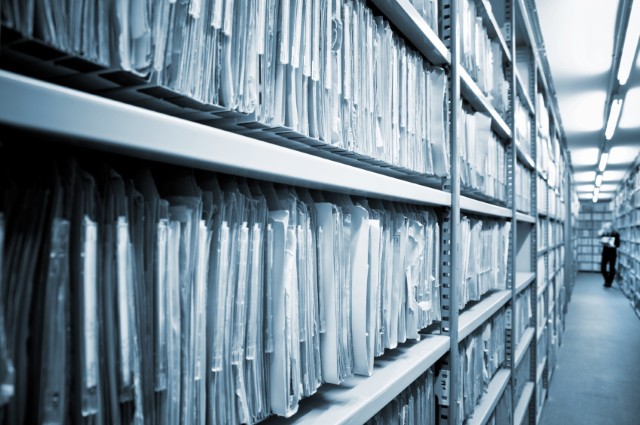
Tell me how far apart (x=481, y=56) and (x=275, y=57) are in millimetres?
1186

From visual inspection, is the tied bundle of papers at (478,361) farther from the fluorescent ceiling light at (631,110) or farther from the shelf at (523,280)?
the fluorescent ceiling light at (631,110)

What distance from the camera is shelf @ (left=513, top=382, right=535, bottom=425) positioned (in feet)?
7.25

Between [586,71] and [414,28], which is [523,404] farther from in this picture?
[586,71]

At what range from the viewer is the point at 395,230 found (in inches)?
37.4

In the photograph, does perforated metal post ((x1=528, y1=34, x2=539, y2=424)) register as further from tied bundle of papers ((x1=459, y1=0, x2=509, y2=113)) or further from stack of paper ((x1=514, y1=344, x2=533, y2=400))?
tied bundle of papers ((x1=459, y1=0, x2=509, y2=113))

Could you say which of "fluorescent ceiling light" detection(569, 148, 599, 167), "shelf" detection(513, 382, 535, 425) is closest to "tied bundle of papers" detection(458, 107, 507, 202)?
"shelf" detection(513, 382, 535, 425)

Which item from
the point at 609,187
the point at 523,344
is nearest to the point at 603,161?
the point at 609,187

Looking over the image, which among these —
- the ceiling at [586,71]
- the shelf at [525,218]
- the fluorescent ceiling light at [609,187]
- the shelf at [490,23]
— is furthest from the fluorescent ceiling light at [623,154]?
the shelf at [490,23]

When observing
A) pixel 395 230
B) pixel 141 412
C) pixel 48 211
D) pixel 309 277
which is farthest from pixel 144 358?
pixel 395 230

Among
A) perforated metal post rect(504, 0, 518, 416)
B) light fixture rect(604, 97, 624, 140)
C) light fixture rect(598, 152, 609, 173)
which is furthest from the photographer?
light fixture rect(598, 152, 609, 173)

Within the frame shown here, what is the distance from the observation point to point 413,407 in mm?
1009

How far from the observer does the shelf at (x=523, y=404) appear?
87.0 inches

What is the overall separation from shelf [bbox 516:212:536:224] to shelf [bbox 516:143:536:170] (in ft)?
1.03

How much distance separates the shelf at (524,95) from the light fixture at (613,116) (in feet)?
7.70
